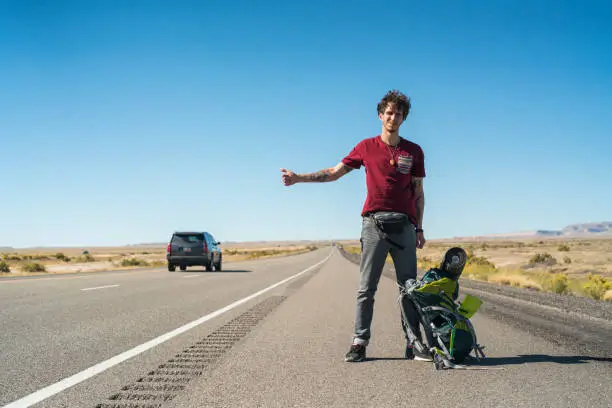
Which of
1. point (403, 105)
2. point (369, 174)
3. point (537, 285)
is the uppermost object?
point (403, 105)

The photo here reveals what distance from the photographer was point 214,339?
6.20m

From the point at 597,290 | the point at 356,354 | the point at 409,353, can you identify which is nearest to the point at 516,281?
the point at 597,290

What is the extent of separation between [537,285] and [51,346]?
14.8m

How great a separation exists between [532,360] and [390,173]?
220 centimetres

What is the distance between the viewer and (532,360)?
5.03 metres

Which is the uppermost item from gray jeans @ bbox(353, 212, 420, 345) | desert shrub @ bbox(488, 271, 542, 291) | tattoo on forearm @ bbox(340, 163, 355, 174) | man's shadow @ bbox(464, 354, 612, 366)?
tattoo on forearm @ bbox(340, 163, 355, 174)

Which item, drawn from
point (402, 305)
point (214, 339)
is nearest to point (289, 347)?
point (214, 339)

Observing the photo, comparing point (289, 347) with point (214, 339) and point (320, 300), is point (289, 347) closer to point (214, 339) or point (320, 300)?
point (214, 339)

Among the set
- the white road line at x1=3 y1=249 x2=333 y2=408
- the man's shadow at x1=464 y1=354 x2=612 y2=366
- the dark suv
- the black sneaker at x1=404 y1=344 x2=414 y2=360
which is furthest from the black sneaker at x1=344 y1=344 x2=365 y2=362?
the dark suv

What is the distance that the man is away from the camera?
498cm

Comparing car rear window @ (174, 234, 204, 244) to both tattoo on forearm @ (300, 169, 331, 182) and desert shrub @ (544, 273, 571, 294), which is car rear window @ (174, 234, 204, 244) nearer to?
desert shrub @ (544, 273, 571, 294)

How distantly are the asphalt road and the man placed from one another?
41cm

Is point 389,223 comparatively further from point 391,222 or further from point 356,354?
point 356,354

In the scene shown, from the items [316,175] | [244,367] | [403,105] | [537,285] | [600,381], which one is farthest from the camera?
[537,285]
